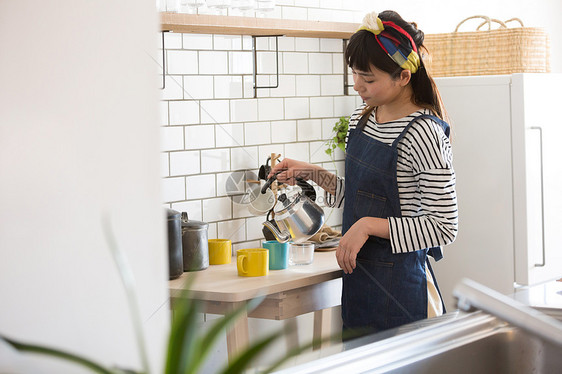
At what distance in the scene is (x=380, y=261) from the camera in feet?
5.65

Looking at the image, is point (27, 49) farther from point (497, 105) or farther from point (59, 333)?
point (497, 105)

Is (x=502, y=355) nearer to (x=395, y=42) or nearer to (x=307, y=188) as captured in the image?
(x=395, y=42)

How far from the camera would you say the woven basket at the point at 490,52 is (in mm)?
2709

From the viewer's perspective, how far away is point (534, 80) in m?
2.62

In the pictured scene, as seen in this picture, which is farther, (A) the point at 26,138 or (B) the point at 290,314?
(B) the point at 290,314

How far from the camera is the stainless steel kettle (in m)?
2.01

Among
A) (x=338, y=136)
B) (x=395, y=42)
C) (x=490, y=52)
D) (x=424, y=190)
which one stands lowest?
(x=424, y=190)

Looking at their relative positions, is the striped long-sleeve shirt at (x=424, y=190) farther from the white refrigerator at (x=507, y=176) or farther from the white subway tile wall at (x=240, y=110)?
the white refrigerator at (x=507, y=176)

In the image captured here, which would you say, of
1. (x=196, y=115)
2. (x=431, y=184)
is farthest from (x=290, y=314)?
(x=196, y=115)

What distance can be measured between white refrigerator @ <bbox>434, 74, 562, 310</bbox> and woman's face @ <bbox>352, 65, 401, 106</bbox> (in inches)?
41.7

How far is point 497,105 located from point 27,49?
224 cm

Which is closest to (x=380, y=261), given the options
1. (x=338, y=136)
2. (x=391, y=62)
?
(x=391, y=62)

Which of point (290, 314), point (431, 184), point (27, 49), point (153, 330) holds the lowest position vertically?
point (290, 314)

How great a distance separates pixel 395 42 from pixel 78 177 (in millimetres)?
1118
